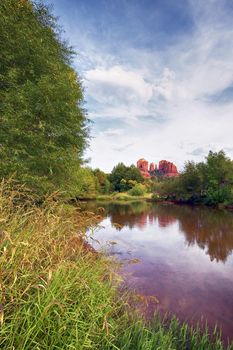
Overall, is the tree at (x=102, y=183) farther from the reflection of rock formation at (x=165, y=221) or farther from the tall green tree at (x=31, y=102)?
the tall green tree at (x=31, y=102)

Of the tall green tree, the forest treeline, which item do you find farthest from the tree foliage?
the tall green tree

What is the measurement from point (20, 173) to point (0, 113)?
2.30 m

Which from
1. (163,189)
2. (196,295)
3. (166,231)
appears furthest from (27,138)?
(163,189)

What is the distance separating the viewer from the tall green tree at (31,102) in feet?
24.7

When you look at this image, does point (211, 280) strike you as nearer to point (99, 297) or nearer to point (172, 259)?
point (172, 259)

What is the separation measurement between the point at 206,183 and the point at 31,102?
36.5 meters

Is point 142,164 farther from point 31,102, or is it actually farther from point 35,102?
point 31,102

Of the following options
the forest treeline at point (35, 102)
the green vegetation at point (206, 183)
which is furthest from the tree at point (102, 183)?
the forest treeline at point (35, 102)

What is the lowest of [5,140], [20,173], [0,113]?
[20,173]

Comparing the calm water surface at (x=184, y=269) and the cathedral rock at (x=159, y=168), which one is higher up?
the cathedral rock at (x=159, y=168)

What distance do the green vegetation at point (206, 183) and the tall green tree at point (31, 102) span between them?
30.0 m

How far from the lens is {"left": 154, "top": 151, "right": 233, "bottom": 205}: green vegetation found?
34734mm

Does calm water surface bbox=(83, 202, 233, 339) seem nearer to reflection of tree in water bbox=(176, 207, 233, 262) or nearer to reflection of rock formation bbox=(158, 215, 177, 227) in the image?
reflection of tree in water bbox=(176, 207, 233, 262)

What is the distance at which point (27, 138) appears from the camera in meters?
7.96
